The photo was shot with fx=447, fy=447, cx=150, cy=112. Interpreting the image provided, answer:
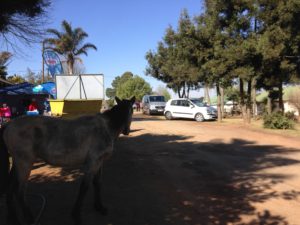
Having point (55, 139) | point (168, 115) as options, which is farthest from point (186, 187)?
point (168, 115)

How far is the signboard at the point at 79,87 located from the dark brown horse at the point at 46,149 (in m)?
13.0

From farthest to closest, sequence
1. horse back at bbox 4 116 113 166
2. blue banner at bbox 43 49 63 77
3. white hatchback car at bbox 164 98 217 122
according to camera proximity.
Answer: white hatchback car at bbox 164 98 217 122 → blue banner at bbox 43 49 63 77 → horse back at bbox 4 116 113 166

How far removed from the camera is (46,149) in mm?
6414

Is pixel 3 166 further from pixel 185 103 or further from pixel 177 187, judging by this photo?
pixel 185 103

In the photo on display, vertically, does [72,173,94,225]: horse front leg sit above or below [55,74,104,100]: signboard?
below

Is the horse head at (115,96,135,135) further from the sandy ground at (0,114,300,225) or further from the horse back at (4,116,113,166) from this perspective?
the sandy ground at (0,114,300,225)

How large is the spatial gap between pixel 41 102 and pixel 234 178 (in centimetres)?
1755

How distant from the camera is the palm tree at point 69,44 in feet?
154

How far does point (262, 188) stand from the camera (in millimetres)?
9359

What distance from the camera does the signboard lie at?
64.7ft

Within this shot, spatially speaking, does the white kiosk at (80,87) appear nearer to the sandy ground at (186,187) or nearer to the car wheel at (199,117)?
the sandy ground at (186,187)

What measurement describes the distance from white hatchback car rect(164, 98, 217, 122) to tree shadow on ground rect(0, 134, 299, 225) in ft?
60.7

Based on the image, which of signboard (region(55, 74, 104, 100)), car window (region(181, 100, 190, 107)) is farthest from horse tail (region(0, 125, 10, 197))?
car window (region(181, 100, 190, 107))

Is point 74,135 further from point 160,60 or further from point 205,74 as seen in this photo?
point 160,60
